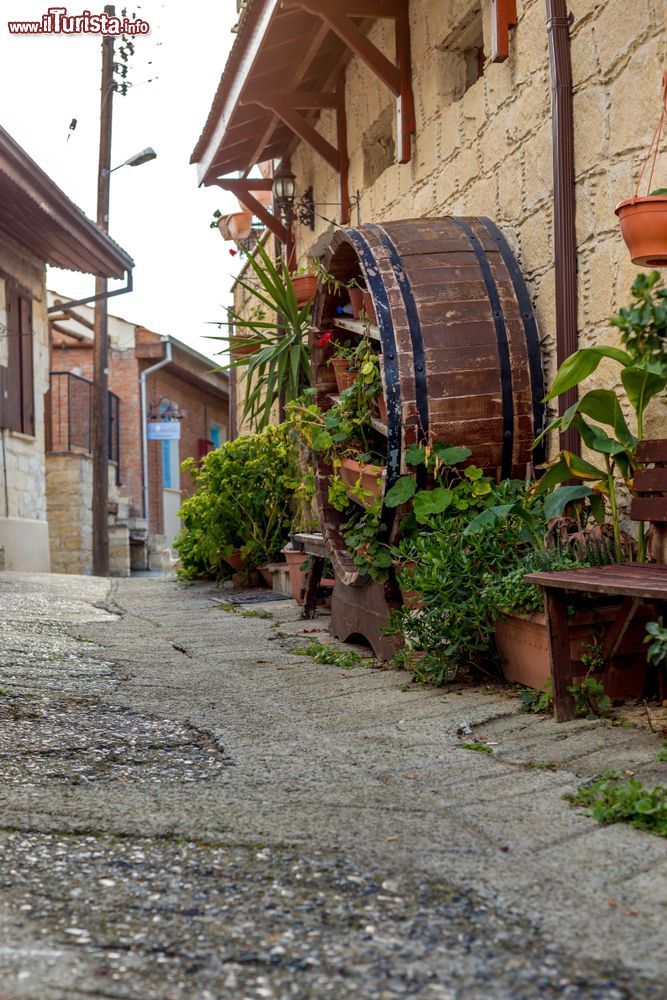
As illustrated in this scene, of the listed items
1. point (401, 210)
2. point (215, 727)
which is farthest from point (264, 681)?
point (401, 210)

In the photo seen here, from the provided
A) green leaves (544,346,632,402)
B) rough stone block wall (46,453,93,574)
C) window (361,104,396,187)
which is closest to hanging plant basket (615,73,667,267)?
green leaves (544,346,632,402)

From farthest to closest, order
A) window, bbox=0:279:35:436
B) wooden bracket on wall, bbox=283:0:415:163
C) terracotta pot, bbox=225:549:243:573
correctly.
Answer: window, bbox=0:279:35:436, terracotta pot, bbox=225:549:243:573, wooden bracket on wall, bbox=283:0:415:163

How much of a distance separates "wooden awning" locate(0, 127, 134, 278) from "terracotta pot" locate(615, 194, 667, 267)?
6925 millimetres

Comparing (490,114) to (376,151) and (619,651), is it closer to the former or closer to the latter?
(376,151)

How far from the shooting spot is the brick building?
16.7 m

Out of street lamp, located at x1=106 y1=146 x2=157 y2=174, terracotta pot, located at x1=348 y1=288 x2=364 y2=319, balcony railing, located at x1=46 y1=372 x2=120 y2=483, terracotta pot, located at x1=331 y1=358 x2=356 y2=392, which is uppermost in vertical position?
street lamp, located at x1=106 y1=146 x2=157 y2=174

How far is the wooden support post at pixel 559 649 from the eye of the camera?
3078mm

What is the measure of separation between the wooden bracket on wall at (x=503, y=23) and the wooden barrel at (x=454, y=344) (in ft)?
3.45

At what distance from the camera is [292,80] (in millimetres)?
8031

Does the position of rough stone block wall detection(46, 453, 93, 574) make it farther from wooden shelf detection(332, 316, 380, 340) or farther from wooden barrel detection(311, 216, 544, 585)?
wooden barrel detection(311, 216, 544, 585)

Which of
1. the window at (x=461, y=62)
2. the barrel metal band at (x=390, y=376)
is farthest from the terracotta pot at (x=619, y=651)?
the window at (x=461, y=62)

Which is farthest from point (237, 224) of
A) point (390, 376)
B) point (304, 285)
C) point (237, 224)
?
point (390, 376)

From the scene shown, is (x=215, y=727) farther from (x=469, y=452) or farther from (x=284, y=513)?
(x=284, y=513)

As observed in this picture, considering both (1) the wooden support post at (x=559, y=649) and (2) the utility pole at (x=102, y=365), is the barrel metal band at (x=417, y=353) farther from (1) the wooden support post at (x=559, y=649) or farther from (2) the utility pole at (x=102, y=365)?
(2) the utility pole at (x=102, y=365)
